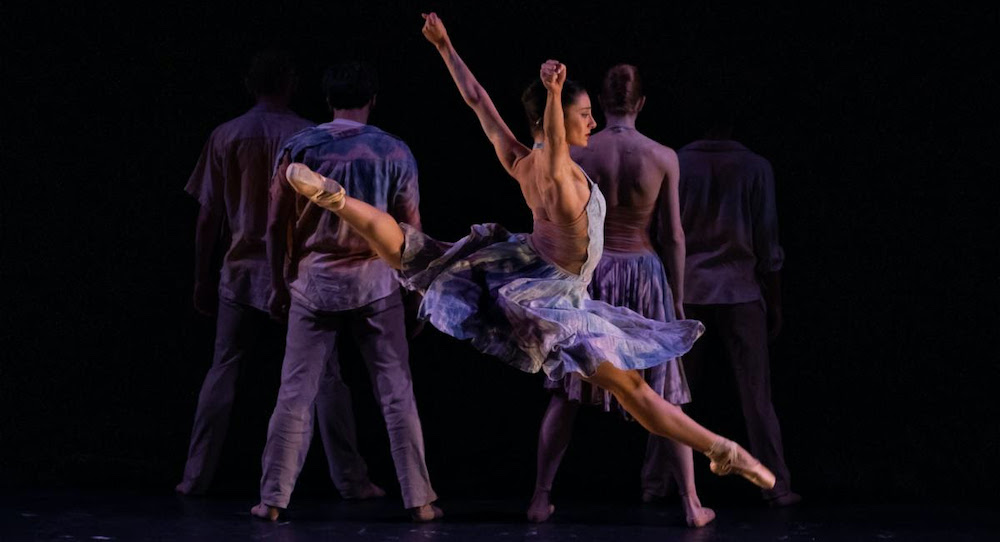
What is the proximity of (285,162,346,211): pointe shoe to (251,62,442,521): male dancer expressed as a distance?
2.37ft

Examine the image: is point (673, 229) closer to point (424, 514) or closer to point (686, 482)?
point (686, 482)

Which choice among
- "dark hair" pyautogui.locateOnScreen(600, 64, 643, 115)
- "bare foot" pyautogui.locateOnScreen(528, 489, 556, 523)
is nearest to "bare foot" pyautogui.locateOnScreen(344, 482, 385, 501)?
"bare foot" pyautogui.locateOnScreen(528, 489, 556, 523)

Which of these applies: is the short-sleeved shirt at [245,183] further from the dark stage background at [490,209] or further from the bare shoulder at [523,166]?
the bare shoulder at [523,166]

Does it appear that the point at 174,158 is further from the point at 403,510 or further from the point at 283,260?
the point at 403,510

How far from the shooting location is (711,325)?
6840mm

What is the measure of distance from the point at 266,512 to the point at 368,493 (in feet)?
2.02

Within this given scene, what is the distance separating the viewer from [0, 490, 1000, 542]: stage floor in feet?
19.2

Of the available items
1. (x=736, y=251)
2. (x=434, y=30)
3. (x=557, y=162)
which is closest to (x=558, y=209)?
(x=557, y=162)

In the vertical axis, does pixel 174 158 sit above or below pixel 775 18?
below

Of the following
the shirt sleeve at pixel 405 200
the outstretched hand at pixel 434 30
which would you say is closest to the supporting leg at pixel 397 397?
the shirt sleeve at pixel 405 200

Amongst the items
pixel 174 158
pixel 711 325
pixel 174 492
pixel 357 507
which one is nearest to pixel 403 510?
pixel 357 507

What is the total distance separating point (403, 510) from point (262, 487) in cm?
54

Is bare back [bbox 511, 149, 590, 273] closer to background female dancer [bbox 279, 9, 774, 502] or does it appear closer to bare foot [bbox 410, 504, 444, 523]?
background female dancer [bbox 279, 9, 774, 502]

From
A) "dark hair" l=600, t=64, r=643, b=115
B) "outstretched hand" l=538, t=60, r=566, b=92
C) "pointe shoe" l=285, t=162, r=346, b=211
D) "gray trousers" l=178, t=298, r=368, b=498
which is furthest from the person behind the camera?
"gray trousers" l=178, t=298, r=368, b=498
